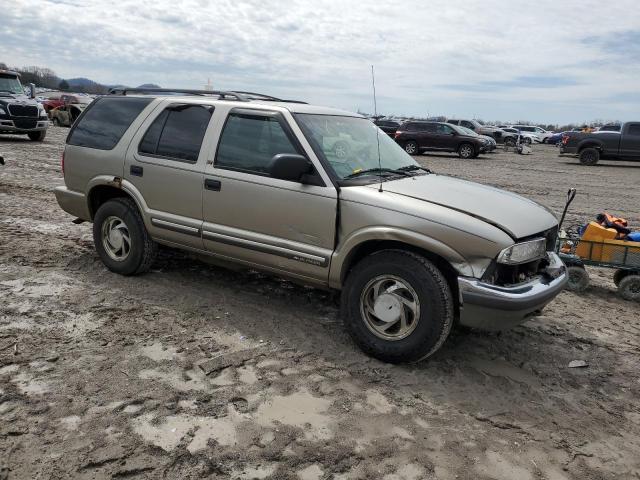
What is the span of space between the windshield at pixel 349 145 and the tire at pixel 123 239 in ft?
6.45

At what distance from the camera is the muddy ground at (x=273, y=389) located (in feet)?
8.87

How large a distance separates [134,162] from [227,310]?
5.51 ft

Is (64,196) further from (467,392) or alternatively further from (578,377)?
(578,377)

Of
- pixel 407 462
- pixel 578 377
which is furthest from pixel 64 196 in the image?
pixel 578 377

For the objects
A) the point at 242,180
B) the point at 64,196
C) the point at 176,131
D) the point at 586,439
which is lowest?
the point at 586,439

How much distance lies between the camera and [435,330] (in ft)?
11.4

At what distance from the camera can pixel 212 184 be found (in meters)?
4.44

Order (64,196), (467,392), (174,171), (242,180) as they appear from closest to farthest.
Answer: (467,392) → (242,180) → (174,171) → (64,196)

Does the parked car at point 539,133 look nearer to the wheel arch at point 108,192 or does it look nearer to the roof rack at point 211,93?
the roof rack at point 211,93

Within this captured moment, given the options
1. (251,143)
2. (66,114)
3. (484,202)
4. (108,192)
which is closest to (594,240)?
(484,202)

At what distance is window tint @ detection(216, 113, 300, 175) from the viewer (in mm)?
4248

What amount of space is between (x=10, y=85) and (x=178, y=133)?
55.8 ft

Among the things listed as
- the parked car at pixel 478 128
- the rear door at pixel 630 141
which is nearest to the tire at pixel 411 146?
the parked car at pixel 478 128

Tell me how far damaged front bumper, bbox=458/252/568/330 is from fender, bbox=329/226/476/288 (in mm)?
111
